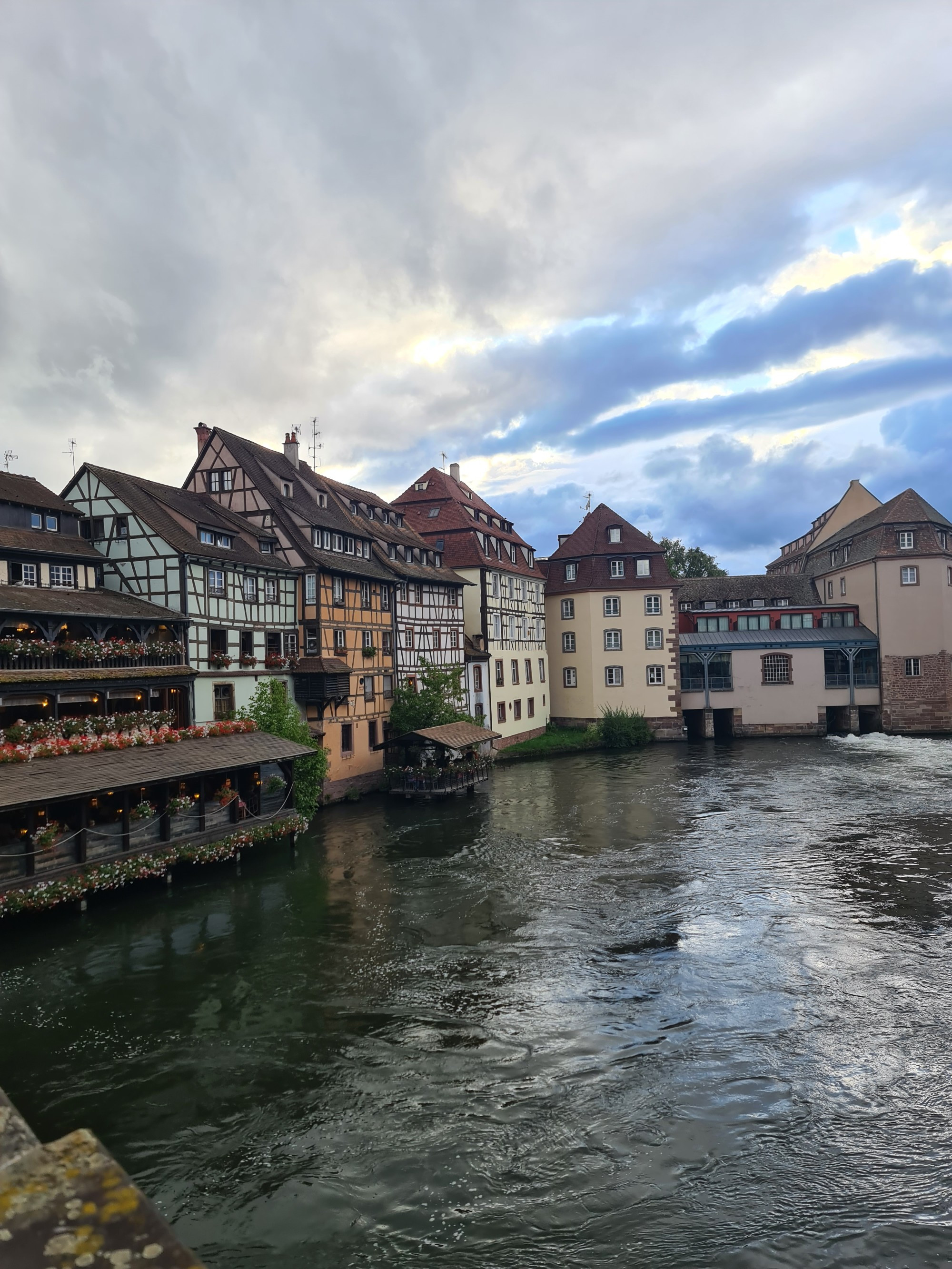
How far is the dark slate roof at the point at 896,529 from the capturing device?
171 ft

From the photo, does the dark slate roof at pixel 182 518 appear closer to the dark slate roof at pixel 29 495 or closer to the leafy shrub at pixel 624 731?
the dark slate roof at pixel 29 495

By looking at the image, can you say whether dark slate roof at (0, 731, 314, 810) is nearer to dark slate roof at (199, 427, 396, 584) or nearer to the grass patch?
dark slate roof at (199, 427, 396, 584)

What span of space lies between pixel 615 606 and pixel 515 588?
747cm

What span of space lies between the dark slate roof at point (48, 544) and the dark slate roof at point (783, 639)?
38.1 m

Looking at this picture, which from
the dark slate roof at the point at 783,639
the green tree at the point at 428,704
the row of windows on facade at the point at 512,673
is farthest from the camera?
the dark slate roof at the point at 783,639

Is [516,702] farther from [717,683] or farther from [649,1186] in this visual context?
[649,1186]

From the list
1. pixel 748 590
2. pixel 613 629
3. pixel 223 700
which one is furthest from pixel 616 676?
pixel 223 700

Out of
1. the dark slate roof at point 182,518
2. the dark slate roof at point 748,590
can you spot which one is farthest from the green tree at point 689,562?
the dark slate roof at point 182,518

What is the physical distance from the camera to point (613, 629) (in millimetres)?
55156

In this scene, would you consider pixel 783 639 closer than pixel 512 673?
No

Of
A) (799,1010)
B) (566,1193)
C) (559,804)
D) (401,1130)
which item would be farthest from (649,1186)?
(559,804)

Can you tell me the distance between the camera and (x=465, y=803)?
34.7 m

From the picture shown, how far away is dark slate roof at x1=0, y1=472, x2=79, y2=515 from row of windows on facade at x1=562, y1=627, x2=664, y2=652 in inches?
1347

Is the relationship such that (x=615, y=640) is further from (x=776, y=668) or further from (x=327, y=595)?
(x=327, y=595)
